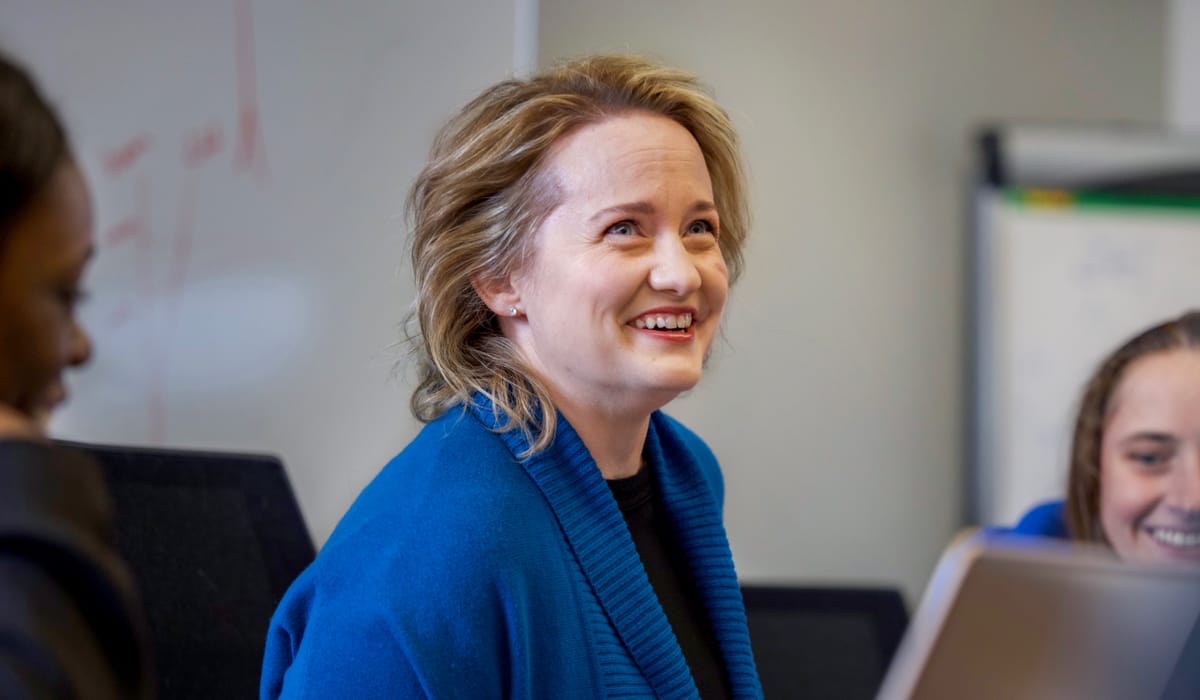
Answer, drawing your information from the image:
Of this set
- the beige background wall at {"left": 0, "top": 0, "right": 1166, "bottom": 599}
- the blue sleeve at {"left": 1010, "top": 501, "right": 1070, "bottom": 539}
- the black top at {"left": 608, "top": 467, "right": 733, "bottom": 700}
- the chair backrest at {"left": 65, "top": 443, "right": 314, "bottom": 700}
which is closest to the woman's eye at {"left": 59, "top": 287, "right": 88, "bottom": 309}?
the chair backrest at {"left": 65, "top": 443, "right": 314, "bottom": 700}

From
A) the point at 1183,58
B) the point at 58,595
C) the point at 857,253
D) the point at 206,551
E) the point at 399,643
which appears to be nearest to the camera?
the point at 58,595

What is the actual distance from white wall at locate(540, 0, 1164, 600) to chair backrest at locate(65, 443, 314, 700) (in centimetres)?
147

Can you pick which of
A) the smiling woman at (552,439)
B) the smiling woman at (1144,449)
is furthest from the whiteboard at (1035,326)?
the smiling woman at (552,439)

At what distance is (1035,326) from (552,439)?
1938mm

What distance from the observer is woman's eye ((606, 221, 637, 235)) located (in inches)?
47.6

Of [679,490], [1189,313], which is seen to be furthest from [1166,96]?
[679,490]

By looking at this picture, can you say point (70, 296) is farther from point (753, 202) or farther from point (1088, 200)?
point (1088, 200)

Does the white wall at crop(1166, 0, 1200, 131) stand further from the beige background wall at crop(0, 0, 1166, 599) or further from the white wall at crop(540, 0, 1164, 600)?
the white wall at crop(540, 0, 1164, 600)

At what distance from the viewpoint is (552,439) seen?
1194mm

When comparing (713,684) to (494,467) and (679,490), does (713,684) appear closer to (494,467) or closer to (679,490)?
(679,490)

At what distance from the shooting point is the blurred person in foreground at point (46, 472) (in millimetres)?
463

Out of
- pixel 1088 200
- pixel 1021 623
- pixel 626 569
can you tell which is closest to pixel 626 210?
pixel 626 569

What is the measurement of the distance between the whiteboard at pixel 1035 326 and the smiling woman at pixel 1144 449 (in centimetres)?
113

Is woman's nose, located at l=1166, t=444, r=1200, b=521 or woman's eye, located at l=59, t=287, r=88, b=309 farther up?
woman's eye, located at l=59, t=287, r=88, b=309
